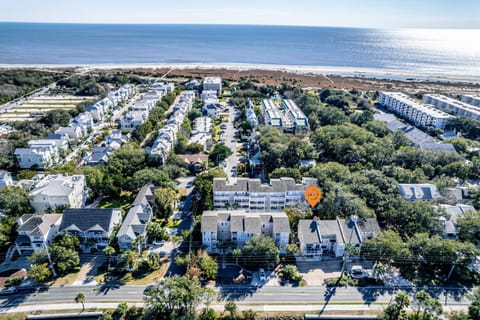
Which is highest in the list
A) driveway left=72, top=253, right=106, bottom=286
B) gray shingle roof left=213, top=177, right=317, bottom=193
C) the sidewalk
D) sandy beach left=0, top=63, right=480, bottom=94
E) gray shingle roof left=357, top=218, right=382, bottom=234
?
sandy beach left=0, top=63, right=480, bottom=94

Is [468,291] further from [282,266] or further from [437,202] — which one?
[282,266]

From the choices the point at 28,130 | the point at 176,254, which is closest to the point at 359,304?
the point at 176,254

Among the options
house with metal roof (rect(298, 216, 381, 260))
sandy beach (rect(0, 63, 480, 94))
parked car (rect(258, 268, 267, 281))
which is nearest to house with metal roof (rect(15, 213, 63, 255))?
parked car (rect(258, 268, 267, 281))

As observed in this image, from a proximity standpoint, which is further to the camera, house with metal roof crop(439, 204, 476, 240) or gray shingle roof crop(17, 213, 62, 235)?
house with metal roof crop(439, 204, 476, 240)

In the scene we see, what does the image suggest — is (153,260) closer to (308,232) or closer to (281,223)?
(281,223)

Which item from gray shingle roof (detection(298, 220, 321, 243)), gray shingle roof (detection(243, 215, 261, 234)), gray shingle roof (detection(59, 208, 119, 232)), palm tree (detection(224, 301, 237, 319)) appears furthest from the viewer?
gray shingle roof (detection(59, 208, 119, 232))

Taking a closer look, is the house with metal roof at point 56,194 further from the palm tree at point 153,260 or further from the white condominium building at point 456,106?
the white condominium building at point 456,106

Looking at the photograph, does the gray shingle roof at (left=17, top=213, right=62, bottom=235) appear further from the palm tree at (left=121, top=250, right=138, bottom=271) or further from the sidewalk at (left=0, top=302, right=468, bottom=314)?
the palm tree at (left=121, top=250, right=138, bottom=271)
